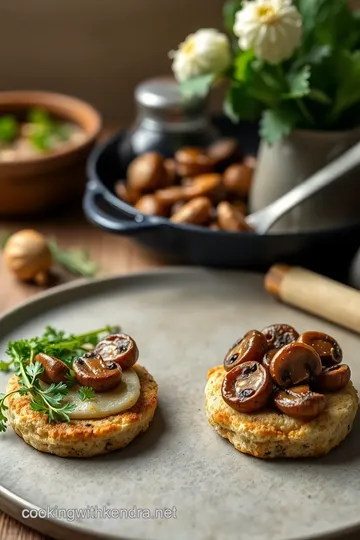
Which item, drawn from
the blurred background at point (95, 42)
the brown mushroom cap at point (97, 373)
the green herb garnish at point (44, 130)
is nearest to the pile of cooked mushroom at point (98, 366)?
the brown mushroom cap at point (97, 373)

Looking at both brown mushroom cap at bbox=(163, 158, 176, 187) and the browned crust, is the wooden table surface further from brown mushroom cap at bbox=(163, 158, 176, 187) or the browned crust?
the browned crust

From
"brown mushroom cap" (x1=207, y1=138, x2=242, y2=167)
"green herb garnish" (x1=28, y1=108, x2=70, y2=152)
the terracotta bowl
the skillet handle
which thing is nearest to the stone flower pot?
"brown mushroom cap" (x1=207, y1=138, x2=242, y2=167)

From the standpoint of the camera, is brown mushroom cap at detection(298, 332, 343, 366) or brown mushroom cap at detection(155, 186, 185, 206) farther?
brown mushroom cap at detection(155, 186, 185, 206)

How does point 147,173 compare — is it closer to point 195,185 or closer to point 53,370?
point 195,185

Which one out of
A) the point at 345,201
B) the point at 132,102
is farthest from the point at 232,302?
the point at 132,102

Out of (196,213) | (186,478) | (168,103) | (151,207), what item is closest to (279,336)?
(186,478)

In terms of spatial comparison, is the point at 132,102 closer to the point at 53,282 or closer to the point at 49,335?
the point at 53,282
